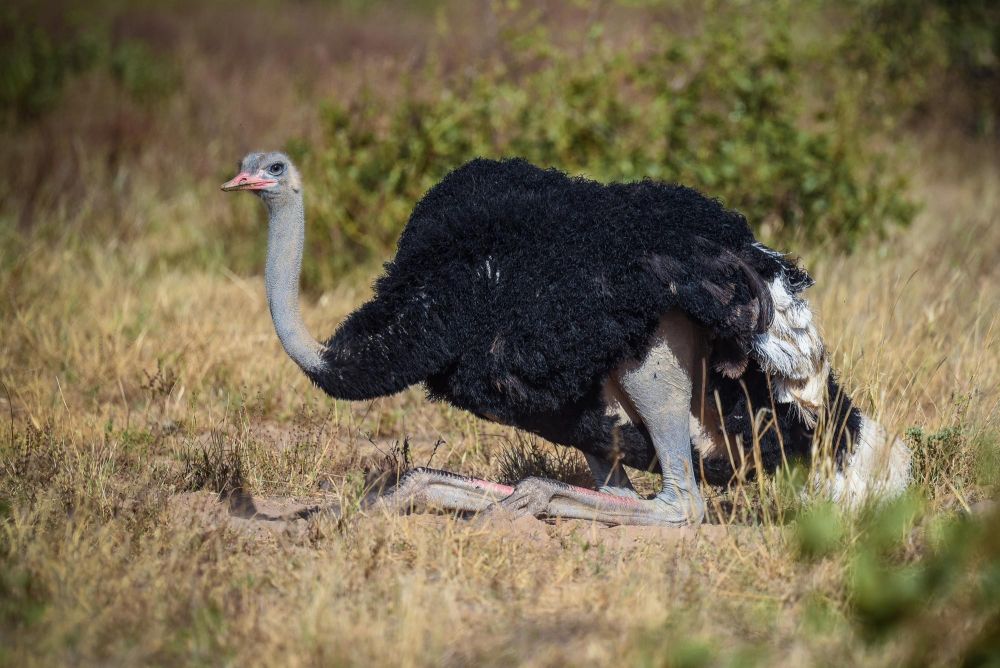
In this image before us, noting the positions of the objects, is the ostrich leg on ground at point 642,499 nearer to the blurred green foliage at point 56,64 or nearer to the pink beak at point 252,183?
the pink beak at point 252,183

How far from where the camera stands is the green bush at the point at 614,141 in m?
7.67

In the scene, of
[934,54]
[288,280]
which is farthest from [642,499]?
[934,54]

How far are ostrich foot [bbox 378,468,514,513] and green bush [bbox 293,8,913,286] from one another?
11.2 ft

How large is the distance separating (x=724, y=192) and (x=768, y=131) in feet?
1.52

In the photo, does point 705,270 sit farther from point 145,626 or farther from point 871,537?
point 145,626

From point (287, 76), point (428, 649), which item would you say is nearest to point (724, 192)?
point (428, 649)

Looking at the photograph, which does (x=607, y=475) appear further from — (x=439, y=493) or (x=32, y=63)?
(x=32, y=63)

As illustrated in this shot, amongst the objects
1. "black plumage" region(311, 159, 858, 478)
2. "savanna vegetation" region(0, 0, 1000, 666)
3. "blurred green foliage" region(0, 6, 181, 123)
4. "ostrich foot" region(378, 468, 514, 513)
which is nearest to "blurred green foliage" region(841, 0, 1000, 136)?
"savanna vegetation" region(0, 0, 1000, 666)

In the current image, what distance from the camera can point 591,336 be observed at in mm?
3895

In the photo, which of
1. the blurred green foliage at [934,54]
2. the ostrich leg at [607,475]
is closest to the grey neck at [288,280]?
the ostrich leg at [607,475]

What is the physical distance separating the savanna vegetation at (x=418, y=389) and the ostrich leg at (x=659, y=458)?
10cm

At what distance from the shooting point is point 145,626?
11.1 ft

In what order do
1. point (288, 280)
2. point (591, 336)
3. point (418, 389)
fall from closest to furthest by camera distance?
point (591, 336)
point (288, 280)
point (418, 389)

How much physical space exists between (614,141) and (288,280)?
13.2ft
